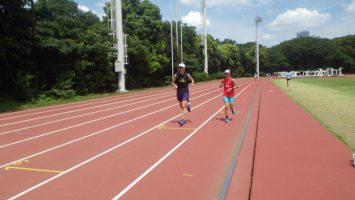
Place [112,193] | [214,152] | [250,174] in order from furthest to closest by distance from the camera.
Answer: [214,152] → [250,174] → [112,193]

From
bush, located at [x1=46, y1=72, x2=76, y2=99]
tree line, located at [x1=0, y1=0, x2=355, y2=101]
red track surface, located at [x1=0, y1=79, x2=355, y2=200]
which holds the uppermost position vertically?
tree line, located at [x1=0, y1=0, x2=355, y2=101]

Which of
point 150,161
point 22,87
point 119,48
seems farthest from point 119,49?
point 150,161

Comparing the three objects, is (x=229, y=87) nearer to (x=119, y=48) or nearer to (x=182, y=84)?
(x=182, y=84)

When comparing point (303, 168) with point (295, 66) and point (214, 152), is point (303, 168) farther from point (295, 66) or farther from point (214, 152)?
point (295, 66)

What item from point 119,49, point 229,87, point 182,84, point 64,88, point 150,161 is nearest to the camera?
point 150,161

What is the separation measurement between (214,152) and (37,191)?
3.37 metres

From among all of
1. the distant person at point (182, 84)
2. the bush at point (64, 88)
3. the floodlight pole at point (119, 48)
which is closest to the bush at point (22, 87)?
the bush at point (64, 88)

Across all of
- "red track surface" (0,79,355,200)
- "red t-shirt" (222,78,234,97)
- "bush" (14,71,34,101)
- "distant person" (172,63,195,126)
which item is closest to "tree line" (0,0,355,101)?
"bush" (14,71,34,101)

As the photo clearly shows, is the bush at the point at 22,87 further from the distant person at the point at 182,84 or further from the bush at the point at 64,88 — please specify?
the distant person at the point at 182,84

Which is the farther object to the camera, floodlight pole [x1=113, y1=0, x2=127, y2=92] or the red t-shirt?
floodlight pole [x1=113, y1=0, x2=127, y2=92]

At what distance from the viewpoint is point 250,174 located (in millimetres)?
5473

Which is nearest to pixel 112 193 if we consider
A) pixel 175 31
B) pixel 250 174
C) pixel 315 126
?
pixel 250 174

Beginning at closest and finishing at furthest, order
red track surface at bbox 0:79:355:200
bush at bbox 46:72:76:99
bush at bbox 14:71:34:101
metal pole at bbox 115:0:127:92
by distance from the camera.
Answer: red track surface at bbox 0:79:355:200 < bush at bbox 14:71:34:101 < bush at bbox 46:72:76:99 < metal pole at bbox 115:0:127:92

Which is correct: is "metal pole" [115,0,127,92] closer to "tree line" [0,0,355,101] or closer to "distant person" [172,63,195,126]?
"tree line" [0,0,355,101]
